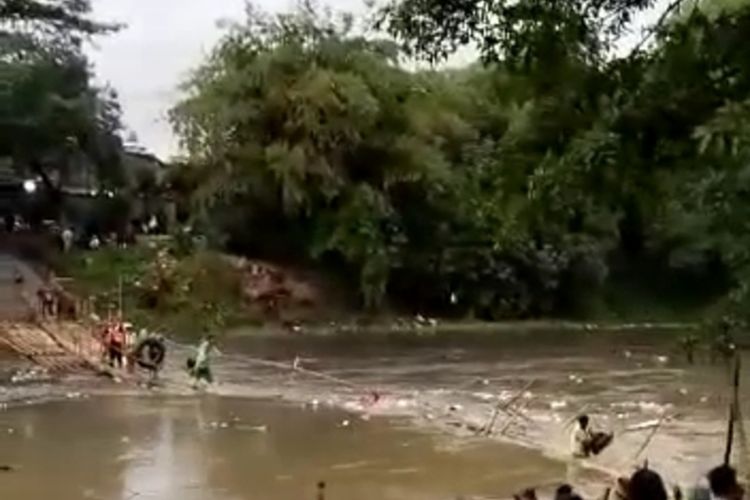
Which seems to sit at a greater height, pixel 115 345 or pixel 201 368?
pixel 115 345

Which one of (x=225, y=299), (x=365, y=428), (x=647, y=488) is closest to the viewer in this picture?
(x=647, y=488)

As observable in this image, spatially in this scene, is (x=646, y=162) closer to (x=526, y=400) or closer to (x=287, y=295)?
(x=526, y=400)

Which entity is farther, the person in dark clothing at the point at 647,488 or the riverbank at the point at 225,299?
the riverbank at the point at 225,299

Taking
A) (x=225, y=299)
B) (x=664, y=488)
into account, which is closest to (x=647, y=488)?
(x=664, y=488)

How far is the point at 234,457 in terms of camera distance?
68.9 feet

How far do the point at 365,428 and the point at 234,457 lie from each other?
12.2 feet

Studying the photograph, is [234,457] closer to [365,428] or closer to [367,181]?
[365,428]

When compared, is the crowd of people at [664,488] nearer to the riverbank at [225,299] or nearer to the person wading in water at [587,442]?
the person wading in water at [587,442]

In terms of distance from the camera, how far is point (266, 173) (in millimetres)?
46156

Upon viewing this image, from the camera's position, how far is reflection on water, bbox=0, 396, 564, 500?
1838cm

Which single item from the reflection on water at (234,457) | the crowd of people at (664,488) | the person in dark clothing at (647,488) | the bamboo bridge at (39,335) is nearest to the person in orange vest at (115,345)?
the bamboo bridge at (39,335)

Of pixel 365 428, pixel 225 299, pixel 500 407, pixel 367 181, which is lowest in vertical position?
pixel 365 428

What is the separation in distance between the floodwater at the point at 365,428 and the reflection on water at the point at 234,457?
1.4 inches

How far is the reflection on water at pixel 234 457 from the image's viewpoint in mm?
18375
